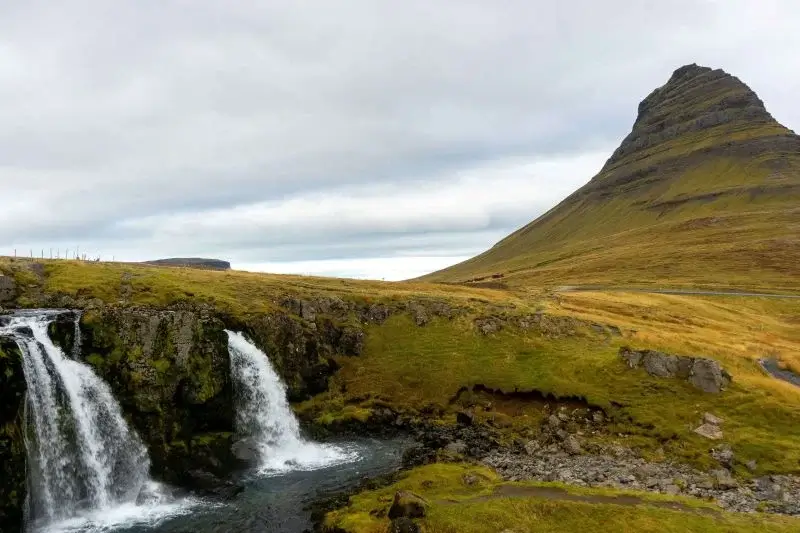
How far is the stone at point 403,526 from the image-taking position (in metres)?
29.4

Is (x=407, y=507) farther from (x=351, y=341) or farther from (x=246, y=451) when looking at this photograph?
(x=351, y=341)

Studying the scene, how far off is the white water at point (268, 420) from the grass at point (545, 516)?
11267mm

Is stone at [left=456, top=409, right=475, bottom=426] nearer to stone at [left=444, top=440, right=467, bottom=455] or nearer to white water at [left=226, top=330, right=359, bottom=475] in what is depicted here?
stone at [left=444, top=440, right=467, bottom=455]

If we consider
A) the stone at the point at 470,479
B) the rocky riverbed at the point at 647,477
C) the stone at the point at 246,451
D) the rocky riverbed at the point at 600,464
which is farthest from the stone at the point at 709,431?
the stone at the point at 246,451

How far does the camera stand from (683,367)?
2073 inches

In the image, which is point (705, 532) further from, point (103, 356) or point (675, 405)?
point (103, 356)

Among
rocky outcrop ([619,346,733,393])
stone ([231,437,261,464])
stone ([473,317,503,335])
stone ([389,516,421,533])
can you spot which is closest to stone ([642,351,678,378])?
rocky outcrop ([619,346,733,393])

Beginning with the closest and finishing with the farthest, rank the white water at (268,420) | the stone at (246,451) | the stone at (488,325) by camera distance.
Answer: the stone at (246,451) → the white water at (268,420) → the stone at (488,325)

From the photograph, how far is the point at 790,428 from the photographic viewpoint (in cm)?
4341

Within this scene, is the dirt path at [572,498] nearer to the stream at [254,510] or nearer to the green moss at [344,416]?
the stream at [254,510]

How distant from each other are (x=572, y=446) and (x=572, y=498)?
12295 mm

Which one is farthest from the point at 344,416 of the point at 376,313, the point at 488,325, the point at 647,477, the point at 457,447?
the point at 647,477

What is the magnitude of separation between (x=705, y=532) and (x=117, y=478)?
39012 millimetres

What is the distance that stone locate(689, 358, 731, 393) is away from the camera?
5013 cm
